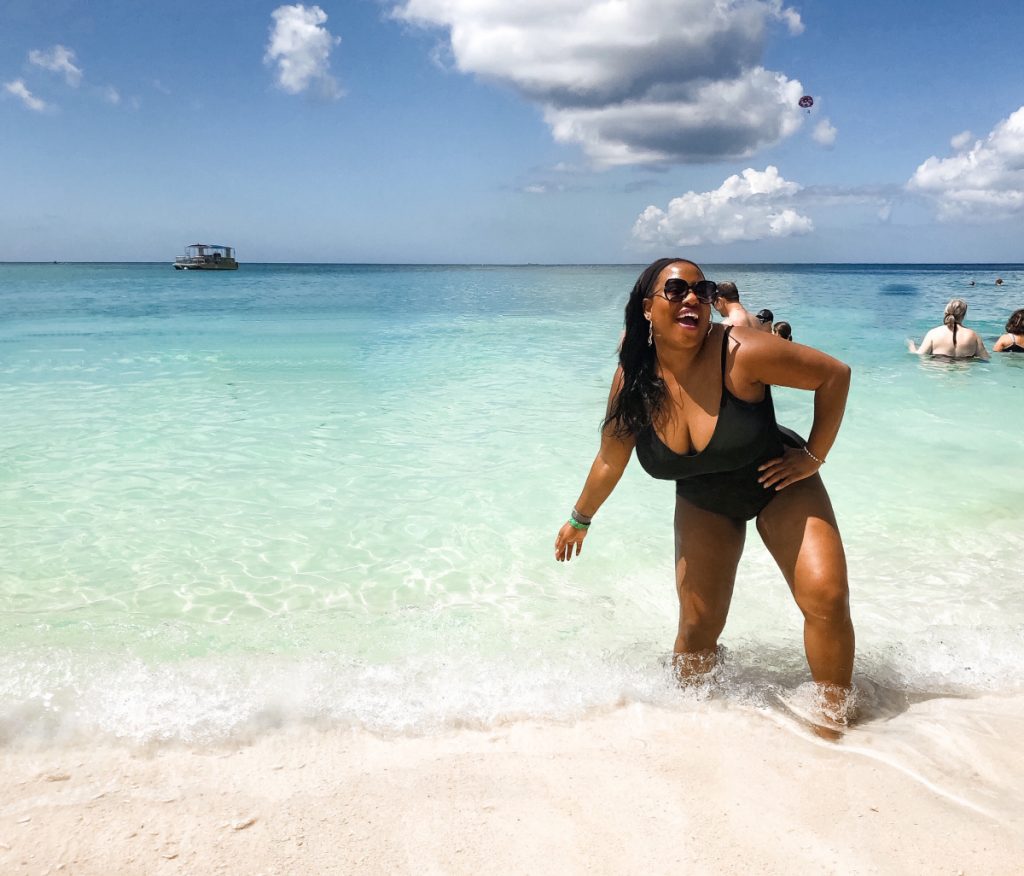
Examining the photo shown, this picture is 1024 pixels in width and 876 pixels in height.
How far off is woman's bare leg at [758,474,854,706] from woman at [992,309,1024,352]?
13843mm

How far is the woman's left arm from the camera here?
2639 millimetres

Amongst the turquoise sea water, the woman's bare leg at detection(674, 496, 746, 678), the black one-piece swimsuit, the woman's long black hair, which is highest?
the woman's long black hair

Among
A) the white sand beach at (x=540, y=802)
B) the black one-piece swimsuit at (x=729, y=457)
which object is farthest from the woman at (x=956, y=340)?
the black one-piece swimsuit at (x=729, y=457)

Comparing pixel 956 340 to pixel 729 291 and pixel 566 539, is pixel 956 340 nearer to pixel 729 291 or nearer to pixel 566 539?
pixel 729 291

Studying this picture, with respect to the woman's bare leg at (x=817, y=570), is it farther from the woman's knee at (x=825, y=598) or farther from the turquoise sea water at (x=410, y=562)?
the turquoise sea water at (x=410, y=562)

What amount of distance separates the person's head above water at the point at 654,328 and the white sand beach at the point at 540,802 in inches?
49.8

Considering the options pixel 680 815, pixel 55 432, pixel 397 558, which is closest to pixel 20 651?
pixel 397 558

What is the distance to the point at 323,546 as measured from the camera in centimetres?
527

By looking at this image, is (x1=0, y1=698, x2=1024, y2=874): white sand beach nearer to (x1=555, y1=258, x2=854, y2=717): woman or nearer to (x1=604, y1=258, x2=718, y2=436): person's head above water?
(x1=555, y1=258, x2=854, y2=717): woman

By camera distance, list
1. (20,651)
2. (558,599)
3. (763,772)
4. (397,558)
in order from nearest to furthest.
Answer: (763,772)
(20,651)
(558,599)
(397,558)

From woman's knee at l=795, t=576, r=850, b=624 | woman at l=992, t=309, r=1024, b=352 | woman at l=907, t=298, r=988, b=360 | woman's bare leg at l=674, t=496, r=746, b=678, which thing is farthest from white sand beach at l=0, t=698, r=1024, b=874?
woman at l=992, t=309, r=1024, b=352

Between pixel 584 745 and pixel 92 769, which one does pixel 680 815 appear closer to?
pixel 584 745

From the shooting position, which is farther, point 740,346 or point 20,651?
point 20,651

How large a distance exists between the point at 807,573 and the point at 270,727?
7.25 ft
